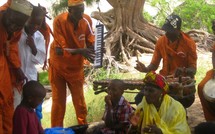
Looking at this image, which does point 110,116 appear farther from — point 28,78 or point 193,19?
point 193,19

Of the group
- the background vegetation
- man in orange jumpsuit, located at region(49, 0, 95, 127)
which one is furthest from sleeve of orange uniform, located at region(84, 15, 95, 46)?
the background vegetation

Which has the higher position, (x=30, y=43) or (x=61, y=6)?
(x=61, y=6)

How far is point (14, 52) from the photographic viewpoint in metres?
4.53

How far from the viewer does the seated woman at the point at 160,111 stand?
4.37m

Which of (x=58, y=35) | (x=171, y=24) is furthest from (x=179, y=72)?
(x=58, y=35)

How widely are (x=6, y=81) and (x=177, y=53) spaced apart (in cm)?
256

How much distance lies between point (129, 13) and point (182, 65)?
6348mm

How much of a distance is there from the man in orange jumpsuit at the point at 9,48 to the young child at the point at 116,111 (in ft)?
3.64

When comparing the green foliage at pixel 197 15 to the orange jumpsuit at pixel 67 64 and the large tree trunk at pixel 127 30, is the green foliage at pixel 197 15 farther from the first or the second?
the orange jumpsuit at pixel 67 64

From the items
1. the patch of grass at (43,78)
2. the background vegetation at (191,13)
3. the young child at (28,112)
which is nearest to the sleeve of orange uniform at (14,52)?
the young child at (28,112)

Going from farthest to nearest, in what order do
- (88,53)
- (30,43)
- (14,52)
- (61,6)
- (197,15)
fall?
(197,15) < (61,6) < (88,53) < (30,43) < (14,52)

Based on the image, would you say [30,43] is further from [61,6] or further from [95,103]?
[61,6]

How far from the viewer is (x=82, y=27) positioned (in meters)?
6.17

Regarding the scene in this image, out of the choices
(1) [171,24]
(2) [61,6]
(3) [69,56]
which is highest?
(2) [61,6]
